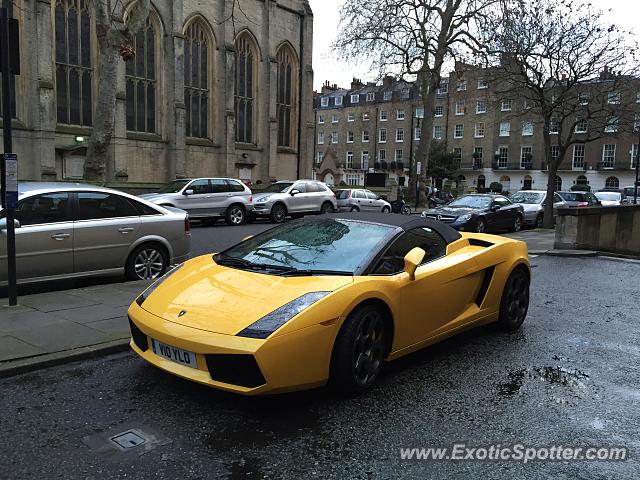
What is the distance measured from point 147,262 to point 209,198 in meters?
10.5

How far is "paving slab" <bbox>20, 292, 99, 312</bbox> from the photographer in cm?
653

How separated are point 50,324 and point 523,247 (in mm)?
5306

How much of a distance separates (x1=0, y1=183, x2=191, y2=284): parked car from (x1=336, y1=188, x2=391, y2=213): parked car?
1683 centimetres

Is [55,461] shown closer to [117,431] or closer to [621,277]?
[117,431]

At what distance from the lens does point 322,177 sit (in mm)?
50094

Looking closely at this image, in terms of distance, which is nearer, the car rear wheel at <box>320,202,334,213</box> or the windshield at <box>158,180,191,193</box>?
the windshield at <box>158,180,191,193</box>

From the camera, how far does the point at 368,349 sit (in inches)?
168

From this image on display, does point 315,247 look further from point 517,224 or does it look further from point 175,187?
point 517,224

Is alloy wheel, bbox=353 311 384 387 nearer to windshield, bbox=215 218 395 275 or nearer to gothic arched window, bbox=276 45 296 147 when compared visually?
windshield, bbox=215 218 395 275

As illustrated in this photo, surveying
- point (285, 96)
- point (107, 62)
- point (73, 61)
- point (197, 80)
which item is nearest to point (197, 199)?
point (107, 62)

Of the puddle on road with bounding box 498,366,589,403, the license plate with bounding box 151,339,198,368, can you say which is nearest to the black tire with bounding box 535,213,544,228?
the puddle on road with bounding box 498,366,589,403

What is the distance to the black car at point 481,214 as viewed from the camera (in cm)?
1808

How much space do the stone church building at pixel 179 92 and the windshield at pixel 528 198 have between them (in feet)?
45.1

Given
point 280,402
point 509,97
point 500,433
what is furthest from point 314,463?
point 509,97
